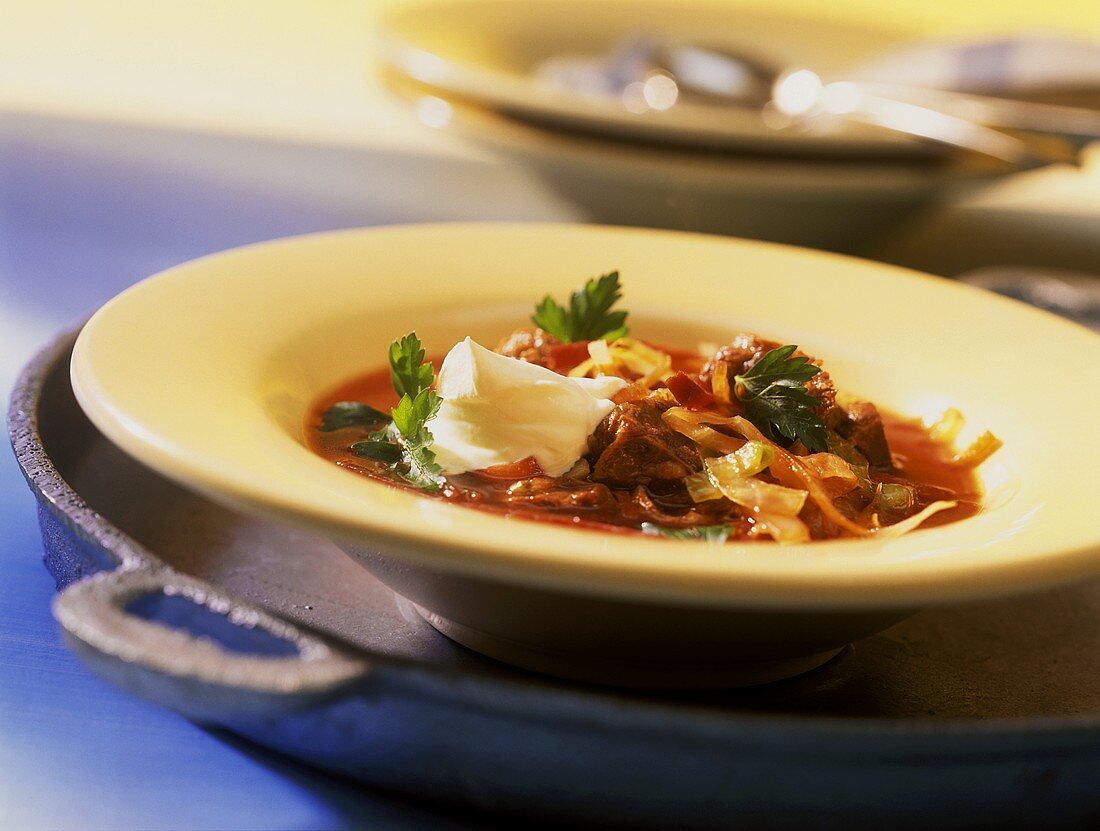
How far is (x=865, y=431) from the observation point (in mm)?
1521

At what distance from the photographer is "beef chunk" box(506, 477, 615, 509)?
4.27 ft

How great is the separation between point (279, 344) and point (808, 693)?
76 cm

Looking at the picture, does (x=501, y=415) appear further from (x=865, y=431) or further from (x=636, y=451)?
(x=865, y=431)

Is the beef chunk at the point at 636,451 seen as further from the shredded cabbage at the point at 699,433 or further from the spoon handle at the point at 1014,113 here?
the spoon handle at the point at 1014,113

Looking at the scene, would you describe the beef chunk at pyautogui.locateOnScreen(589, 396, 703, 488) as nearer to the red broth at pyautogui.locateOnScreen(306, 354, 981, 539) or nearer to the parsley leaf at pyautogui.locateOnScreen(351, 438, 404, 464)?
the red broth at pyautogui.locateOnScreen(306, 354, 981, 539)

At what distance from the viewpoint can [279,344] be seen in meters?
1.55

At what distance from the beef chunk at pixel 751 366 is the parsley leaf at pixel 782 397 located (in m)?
0.02

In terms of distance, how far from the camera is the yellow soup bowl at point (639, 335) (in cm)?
97

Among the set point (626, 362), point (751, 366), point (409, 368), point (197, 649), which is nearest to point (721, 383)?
point (751, 366)

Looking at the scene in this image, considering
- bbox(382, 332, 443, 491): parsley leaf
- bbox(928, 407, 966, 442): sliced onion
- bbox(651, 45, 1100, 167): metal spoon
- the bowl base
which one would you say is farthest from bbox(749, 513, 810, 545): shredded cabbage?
bbox(651, 45, 1100, 167): metal spoon

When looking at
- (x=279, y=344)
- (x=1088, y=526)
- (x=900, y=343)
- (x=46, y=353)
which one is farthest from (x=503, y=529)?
(x=900, y=343)

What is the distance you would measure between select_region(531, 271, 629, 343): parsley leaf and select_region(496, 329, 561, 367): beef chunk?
0.22 ft

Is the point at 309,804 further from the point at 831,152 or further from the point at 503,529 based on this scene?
the point at 831,152

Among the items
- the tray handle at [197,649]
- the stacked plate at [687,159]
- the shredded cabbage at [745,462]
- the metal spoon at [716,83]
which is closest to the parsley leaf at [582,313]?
the shredded cabbage at [745,462]
